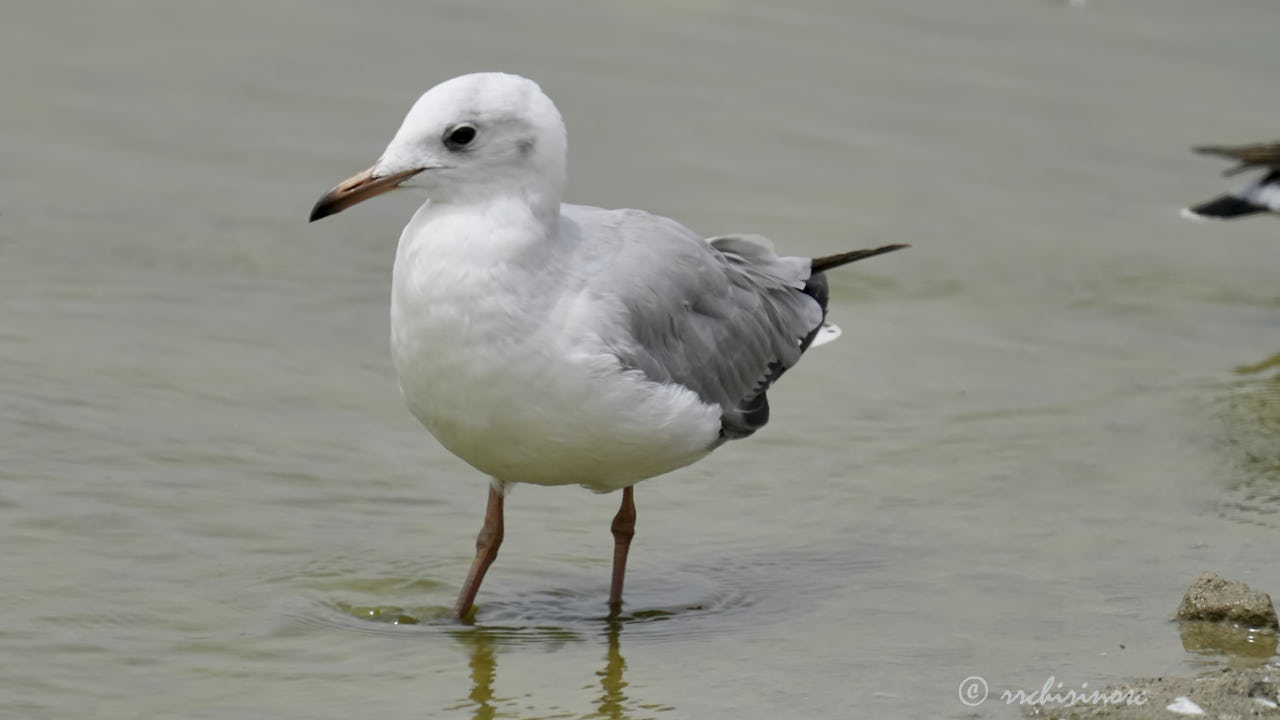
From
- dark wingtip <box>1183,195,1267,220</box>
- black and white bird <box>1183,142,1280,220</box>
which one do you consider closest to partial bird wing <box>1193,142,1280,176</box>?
black and white bird <box>1183,142,1280,220</box>

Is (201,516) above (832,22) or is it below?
below

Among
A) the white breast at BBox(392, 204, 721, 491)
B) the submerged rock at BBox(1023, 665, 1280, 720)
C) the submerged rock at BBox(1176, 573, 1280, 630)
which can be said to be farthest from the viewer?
the submerged rock at BBox(1176, 573, 1280, 630)

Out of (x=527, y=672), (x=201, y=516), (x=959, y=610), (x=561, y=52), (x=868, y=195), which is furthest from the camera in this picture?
(x=561, y=52)

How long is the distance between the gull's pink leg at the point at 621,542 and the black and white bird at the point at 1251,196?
5785 mm

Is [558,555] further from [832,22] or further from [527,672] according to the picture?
[832,22]

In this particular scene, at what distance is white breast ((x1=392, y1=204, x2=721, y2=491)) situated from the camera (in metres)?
4.80

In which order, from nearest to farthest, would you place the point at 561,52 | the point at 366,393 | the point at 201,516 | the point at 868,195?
the point at 201,516 < the point at 366,393 < the point at 868,195 < the point at 561,52

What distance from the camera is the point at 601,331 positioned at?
4.98 meters

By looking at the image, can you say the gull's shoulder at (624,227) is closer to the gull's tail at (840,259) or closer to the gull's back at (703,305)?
the gull's back at (703,305)

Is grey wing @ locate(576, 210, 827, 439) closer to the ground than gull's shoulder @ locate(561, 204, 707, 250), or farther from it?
closer to the ground

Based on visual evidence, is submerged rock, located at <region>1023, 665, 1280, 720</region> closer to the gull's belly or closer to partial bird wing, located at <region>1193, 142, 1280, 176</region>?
the gull's belly

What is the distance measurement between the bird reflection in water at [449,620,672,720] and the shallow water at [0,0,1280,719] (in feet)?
0.05

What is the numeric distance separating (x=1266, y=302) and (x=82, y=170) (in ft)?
19.7

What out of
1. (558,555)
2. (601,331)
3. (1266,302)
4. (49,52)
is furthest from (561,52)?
(601,331)
